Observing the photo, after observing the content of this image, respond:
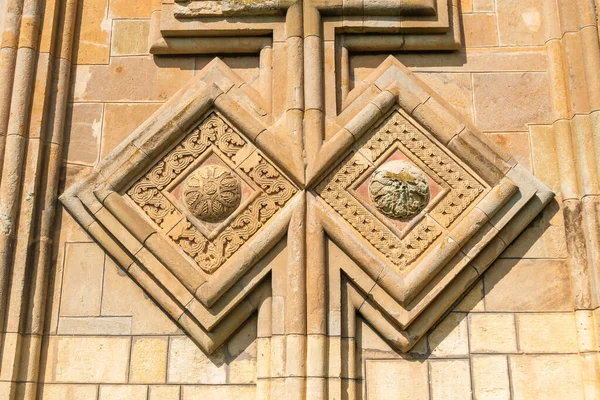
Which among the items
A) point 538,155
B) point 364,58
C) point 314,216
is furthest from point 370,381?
point 364,58

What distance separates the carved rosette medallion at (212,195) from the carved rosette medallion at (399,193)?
3.33ft

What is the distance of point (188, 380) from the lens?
Answer: 4.31 m

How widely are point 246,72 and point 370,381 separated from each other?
2533mm

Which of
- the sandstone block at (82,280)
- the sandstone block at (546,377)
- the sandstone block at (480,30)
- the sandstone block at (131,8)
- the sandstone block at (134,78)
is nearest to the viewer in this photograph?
the sandstone block at (546,377)

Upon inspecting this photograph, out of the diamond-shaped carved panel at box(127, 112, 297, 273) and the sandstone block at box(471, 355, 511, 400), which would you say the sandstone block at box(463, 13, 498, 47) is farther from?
the sandstone block at box(471, 355, 511, 400)

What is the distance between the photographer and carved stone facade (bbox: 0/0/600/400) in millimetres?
4316

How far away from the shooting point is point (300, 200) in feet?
14.8

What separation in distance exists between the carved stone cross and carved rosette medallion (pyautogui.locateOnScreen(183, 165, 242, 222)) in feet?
0.05

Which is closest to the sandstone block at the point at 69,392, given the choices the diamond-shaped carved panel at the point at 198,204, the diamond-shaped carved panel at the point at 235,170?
the diamond-shaped carved panel at the point at 198,204

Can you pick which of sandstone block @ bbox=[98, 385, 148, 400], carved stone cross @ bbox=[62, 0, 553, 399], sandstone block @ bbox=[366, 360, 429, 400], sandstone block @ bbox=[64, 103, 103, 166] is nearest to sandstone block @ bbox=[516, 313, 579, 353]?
carved stone cross @ bbox=[62, 0, 553, 399]

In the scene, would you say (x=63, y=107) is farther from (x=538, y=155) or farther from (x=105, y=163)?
(x=538, y=155)

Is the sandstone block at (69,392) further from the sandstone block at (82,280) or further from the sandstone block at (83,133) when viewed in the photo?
the sandstone block at (83,133)

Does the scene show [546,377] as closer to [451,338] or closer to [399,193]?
[451,338]

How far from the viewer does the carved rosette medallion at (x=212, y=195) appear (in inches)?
178
